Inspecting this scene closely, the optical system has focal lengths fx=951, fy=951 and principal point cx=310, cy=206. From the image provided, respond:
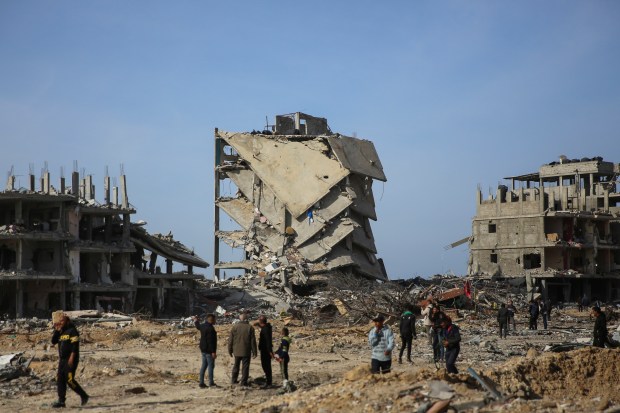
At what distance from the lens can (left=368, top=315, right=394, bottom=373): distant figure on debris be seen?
14898 millimetres

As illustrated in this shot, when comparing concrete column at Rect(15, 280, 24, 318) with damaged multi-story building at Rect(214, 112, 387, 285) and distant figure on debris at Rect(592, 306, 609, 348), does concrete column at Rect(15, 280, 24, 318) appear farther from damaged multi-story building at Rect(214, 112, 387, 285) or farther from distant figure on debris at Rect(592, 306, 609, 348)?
distant figure on debris at Rect(592, 306, 609, 348)

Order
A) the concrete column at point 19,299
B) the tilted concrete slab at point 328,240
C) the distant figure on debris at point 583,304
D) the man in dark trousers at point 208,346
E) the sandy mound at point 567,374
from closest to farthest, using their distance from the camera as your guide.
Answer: the sandy mound at point 567,374, the man in dark trousers at point 208,346, the concrete column at point 19,299, the distant figure on debris at point 583,304, the tilted concrete slab at point 328,240

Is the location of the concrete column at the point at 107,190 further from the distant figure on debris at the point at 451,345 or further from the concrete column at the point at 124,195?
the distant figure on debris at the point at 451,345

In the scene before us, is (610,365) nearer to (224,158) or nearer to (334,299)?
(334,299)

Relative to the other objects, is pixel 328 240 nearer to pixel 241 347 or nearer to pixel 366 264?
pixel 366 264

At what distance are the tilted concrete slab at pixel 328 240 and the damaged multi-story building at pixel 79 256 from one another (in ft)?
24.6

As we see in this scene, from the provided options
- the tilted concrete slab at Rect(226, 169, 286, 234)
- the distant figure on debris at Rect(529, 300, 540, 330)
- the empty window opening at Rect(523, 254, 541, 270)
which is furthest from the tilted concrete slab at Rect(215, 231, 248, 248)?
the distant figure on debris at Rect(529, 300, 540, 330)

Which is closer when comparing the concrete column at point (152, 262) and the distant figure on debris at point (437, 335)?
the distant figure on debris at point (437, 335)

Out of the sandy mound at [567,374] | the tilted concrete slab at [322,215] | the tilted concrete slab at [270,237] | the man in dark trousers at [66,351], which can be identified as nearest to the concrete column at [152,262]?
the tilted concrete slab at [270,237]

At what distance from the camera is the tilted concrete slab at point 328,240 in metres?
53.1

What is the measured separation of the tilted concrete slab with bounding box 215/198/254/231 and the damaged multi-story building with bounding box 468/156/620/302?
1510 centimetres

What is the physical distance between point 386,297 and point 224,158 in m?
25.1

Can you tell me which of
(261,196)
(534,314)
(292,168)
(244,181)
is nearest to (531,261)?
(292,168)

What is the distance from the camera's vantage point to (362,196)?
55656 millimetres
